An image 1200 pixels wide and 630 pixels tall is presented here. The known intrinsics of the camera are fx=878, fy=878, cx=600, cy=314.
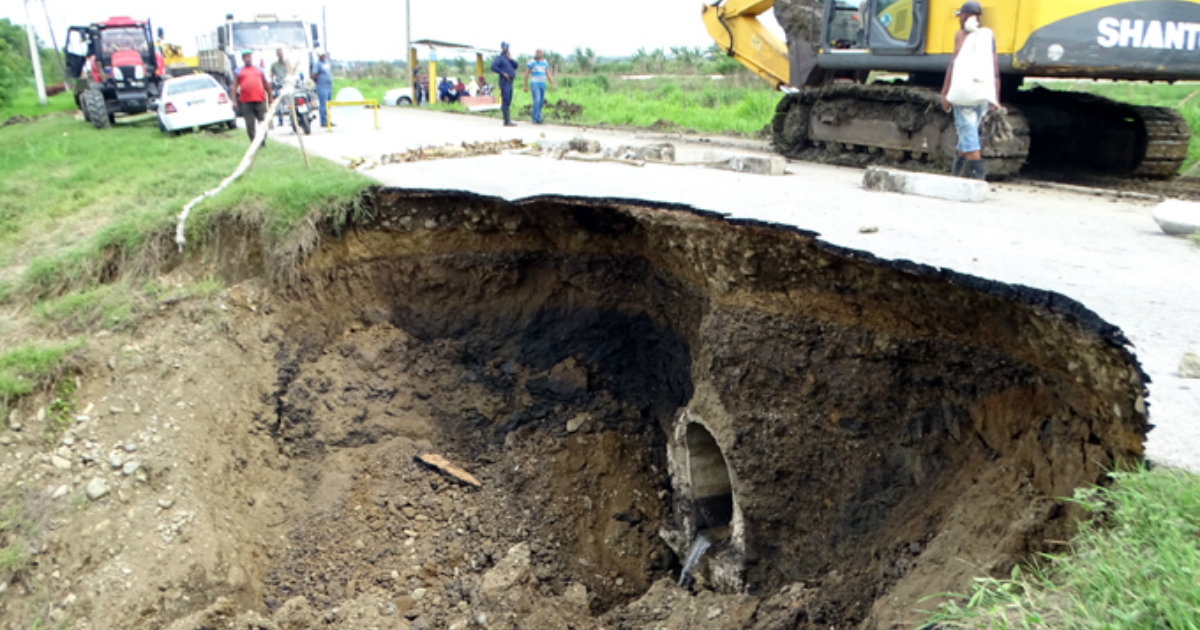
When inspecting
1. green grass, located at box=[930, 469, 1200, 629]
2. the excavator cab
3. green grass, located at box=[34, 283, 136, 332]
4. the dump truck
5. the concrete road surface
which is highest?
the dump truck

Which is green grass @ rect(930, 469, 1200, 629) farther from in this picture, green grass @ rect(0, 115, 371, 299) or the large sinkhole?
green grass @ rect(0, 115, 371, 299)

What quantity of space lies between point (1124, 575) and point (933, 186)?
225 inches

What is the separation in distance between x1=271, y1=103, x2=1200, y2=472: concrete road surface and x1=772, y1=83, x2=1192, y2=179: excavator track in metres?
0.54

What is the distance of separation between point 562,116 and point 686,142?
7.27 m

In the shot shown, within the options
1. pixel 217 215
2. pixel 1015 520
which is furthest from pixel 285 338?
pixel 1015 520

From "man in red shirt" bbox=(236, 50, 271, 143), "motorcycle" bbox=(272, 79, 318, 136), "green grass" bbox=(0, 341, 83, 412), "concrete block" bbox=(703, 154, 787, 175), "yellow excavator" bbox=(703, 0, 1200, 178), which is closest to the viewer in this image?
"green grass" bbox=(0, 341, 83, 412)

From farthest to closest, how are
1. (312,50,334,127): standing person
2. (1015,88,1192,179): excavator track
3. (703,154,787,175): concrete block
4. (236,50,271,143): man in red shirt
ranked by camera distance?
1. (312,50,334,127): standing person
2. (236,50,271,143): man in red shirt
3. (1015,88,1192,179): excavator track
4. (703,154,787,175): concrete block

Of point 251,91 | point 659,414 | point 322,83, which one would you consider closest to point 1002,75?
point 659,414

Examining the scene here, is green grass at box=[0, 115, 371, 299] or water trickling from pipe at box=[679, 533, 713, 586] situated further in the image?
green grass at box=[0, 115, 371, 299]

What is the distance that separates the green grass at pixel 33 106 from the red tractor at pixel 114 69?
5.80 meters

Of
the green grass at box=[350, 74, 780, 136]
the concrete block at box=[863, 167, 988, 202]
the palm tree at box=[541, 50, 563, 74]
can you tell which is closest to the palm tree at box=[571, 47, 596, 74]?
the palm tree at box=[541, 50, 563, 74]

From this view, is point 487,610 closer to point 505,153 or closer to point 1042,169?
point 505,153

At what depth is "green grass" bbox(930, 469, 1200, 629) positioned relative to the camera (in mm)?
2178

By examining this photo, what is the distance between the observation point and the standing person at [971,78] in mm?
7902
